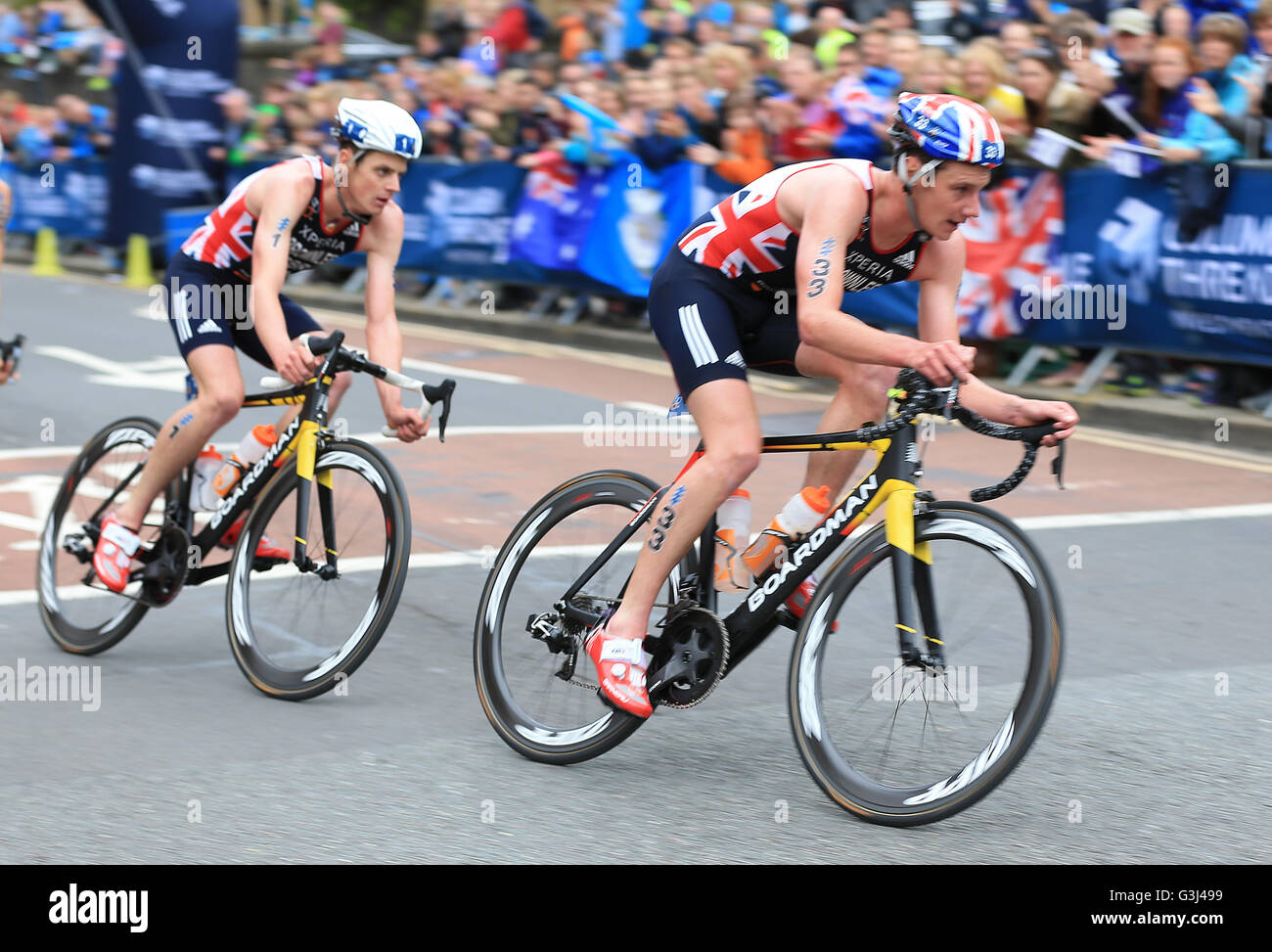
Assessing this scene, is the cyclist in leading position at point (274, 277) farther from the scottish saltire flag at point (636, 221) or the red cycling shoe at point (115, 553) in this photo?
the scottish saltire flag at point (636, 221)

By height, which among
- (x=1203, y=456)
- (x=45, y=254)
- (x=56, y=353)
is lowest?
(x=45, y=254)

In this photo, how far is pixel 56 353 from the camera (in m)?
14.8

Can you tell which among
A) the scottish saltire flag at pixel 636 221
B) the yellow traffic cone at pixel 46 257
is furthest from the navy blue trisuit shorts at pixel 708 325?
the yellow traffic cone at pixel 46 257

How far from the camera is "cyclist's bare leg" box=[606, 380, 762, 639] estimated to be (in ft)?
15.9

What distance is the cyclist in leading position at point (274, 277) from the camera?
5.79 m

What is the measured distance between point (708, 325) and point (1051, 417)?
42.3 inches

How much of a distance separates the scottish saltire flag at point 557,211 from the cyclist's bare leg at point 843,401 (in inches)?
437

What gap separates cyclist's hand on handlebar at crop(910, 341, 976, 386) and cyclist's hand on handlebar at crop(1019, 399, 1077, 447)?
0.59ft

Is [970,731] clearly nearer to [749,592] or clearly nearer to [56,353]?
[749,592]

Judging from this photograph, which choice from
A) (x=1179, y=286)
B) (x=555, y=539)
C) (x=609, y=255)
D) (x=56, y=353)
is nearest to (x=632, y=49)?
(x=609, y=255)

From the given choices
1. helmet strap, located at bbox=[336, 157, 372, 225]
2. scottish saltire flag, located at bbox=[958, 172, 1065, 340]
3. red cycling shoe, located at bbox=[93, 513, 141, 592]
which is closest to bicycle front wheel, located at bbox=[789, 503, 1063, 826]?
helmet strap, located at bbox=[336, 157, 372, 225]

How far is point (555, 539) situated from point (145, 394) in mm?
8212

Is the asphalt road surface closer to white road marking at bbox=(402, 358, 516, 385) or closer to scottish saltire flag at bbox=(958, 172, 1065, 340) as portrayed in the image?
scottish saltire flag at bbox=(958, 172, 1065, 340)

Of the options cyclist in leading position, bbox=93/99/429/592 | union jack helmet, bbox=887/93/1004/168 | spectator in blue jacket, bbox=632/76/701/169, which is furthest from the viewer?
spectator in blue jacket, bbox=632/76/701/169
